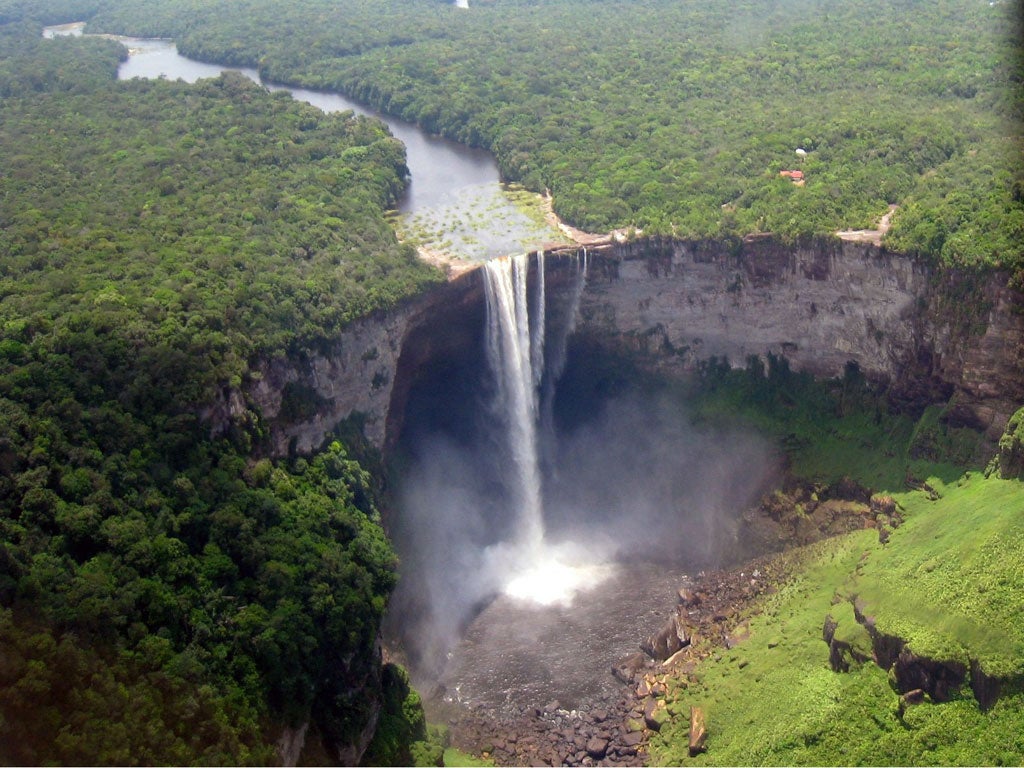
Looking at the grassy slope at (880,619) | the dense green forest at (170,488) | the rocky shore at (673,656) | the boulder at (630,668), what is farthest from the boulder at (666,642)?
the dense green forest at (170,488)

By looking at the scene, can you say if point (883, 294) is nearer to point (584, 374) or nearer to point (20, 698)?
point (584, 374)

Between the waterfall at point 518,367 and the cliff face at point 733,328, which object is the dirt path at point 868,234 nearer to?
the cliff face at point 733,328

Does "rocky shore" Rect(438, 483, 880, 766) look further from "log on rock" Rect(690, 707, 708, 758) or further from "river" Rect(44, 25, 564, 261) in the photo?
"river" Rect(44, 25, 564, 261)

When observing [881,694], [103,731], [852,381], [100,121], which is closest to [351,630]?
[103,731]

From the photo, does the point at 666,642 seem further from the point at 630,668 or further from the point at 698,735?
the point at 698,735

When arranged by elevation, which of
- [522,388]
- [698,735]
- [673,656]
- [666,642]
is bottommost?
[673,656]

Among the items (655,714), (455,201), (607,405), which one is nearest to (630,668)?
(655,714)
